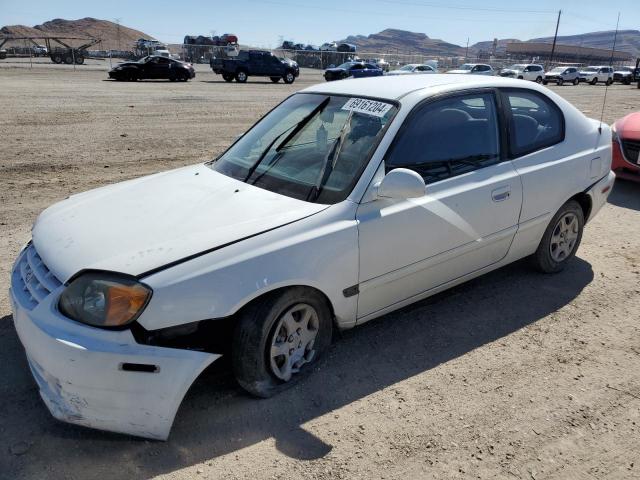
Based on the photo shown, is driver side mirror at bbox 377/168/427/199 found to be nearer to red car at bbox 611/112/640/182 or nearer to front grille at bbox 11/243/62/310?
front grille at bbox 11/243/62/310

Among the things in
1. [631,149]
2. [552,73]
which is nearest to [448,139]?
[631,149]

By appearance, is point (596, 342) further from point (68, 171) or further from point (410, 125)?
point (68, 171)

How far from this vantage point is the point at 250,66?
98.6 feet

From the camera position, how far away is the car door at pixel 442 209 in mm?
3178

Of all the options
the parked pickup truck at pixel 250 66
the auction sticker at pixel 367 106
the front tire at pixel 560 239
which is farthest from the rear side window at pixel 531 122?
the parked pickup truck at pixel 250 66

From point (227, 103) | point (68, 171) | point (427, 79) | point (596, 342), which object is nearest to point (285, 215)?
point (427, 79)

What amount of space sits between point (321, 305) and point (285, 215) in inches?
21.9

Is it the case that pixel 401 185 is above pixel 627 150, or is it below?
above

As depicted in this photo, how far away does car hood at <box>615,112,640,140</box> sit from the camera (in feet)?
23.9

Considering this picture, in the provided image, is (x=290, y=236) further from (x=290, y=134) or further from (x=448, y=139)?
(x=448, y=139)

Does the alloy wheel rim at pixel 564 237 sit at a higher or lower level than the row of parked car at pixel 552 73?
lower

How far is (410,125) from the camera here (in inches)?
132

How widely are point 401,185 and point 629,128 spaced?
6.07m

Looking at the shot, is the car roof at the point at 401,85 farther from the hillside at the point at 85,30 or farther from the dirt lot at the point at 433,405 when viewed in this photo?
the hillside at the point at 85,30
